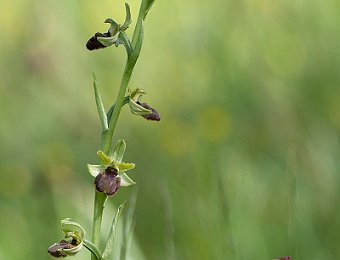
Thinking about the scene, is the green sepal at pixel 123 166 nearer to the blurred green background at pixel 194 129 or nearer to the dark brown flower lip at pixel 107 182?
the dark brown flower lip at pixel 107 182

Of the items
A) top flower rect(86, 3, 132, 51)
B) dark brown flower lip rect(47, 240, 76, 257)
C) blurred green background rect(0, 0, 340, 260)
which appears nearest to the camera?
dark brown flower lip rect(47, 240, 76, 257)

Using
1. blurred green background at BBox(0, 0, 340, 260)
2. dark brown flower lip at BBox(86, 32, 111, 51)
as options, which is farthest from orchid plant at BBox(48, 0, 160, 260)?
blurred green background at BBox(0, 0, 340, 260)

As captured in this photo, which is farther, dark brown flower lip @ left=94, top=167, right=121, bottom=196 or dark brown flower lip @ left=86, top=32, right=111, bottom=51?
dark brown flower lip @ left=86, top=32, right=111, bottom=51

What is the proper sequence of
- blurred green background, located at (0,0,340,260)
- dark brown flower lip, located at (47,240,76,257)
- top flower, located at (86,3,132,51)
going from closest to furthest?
1. dark brown flower lip, located at (47,240,76,257)
2. top flower, located at (86,3,132,51)
3. blurred green background, located at (0,0,340,260)

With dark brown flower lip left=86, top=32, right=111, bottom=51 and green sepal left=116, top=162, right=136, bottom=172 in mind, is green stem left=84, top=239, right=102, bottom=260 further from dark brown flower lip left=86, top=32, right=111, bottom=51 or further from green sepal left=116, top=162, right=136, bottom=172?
dark brown flower lip left=86, top=32, right=111, bottom=51

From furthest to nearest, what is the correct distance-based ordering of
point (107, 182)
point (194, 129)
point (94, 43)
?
point (194, 129)
point (94, 43)
point (107, 182)

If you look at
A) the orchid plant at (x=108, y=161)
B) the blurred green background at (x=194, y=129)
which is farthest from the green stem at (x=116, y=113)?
the blurred green background at (x=194, y=129)

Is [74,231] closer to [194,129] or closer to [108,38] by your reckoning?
[108,38]

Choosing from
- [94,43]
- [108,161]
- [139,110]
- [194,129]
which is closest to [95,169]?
[108,161]
